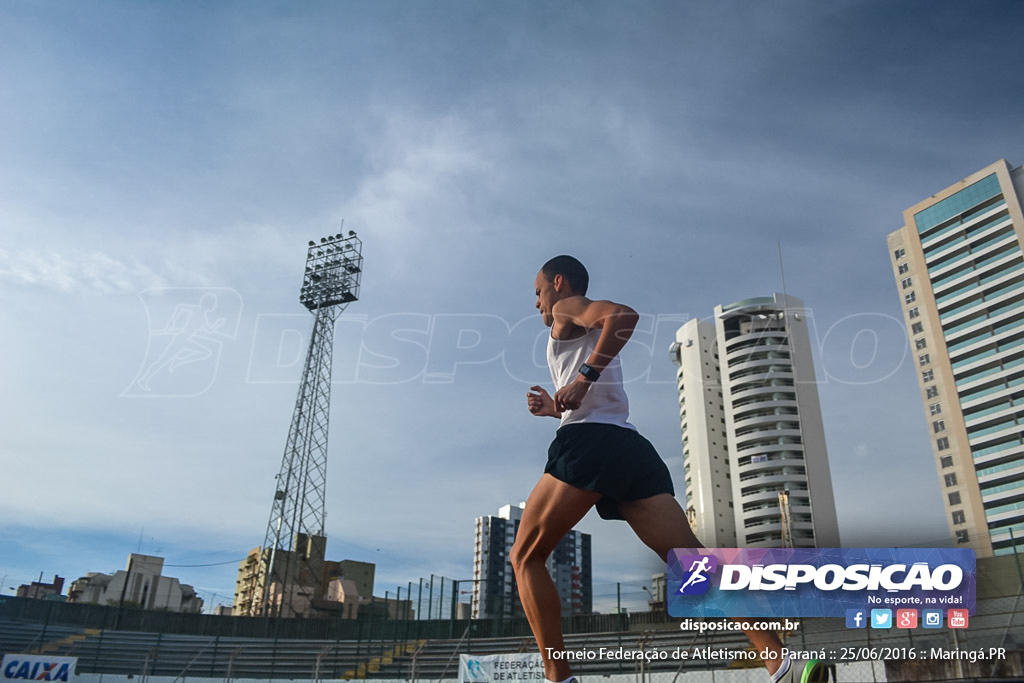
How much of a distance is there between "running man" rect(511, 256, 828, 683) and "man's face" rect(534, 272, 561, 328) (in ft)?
1.60

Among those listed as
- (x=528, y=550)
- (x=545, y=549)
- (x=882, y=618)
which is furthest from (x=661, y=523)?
(x=882, y=618)

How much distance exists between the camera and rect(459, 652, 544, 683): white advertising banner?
999 cm

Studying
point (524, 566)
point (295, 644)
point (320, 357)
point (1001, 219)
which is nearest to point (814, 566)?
point (524, 566)

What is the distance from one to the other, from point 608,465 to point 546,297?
4.86 feet

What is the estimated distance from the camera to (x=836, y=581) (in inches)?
282

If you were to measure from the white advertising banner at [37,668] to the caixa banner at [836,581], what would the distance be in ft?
47.4

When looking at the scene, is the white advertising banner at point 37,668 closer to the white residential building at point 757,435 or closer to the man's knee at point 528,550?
the man's knee at point 528,550

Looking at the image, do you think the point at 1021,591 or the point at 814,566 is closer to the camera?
the point at 814,566

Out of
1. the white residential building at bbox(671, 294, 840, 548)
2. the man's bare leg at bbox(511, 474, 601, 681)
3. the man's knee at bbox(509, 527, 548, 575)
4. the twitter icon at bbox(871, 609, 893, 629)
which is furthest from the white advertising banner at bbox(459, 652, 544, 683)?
the white residential building at bbox(671, 294, 840, 548)

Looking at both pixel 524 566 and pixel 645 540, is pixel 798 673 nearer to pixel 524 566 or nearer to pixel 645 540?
pixel 645 540

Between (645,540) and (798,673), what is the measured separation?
1207 millimetres

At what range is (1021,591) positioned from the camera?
496 inches

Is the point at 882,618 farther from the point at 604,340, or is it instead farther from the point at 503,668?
the point at 503,668

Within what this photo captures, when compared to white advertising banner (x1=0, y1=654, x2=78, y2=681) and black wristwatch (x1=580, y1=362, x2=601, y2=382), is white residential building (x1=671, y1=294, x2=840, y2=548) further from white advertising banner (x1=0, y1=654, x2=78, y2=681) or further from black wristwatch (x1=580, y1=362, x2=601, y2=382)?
black wristwatch (x1=580, y1=362, x2=601, y2=382)
